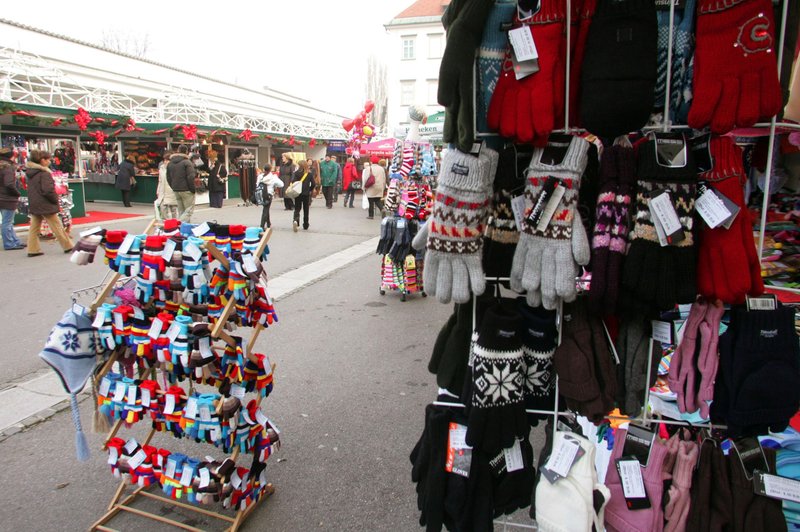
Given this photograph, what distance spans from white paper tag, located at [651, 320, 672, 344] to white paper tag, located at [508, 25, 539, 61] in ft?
3.63

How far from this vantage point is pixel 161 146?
59.9ft

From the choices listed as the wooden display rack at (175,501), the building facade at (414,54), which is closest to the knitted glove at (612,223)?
the wooden display rack at (175,501)

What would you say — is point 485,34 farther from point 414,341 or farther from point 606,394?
point 414,341

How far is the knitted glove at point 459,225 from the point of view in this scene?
77.2 inches

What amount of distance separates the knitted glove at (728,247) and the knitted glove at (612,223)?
27cm

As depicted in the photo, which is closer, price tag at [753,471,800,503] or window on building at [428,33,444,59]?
price tag at [753,471,800,503]

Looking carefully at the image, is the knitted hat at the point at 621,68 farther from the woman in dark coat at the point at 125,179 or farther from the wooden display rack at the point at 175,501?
the woman in dark coat at the point at 125,179

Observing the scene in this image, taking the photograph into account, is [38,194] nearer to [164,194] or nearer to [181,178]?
[164,194]

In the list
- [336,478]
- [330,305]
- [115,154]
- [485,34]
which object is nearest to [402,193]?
[330,305]

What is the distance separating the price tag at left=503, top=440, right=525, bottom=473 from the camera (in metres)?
2.12

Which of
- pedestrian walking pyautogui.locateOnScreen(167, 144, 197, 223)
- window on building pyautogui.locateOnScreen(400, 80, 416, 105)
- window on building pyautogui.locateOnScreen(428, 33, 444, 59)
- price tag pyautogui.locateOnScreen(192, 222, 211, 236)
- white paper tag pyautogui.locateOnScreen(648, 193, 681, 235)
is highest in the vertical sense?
window on building pyautogui.locateOnScreen(428, 33, 444, 59)

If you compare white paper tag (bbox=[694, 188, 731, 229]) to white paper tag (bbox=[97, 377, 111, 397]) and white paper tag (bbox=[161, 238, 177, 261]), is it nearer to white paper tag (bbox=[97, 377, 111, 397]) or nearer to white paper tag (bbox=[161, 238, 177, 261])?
white paper tag (bbox=[161, 238, 177, 261])

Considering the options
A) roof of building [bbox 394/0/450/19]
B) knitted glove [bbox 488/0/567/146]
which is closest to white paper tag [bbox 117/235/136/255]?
knitted glove [bbox 488/0/567/146]

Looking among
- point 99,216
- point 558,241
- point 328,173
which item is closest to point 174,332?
point 558,241
